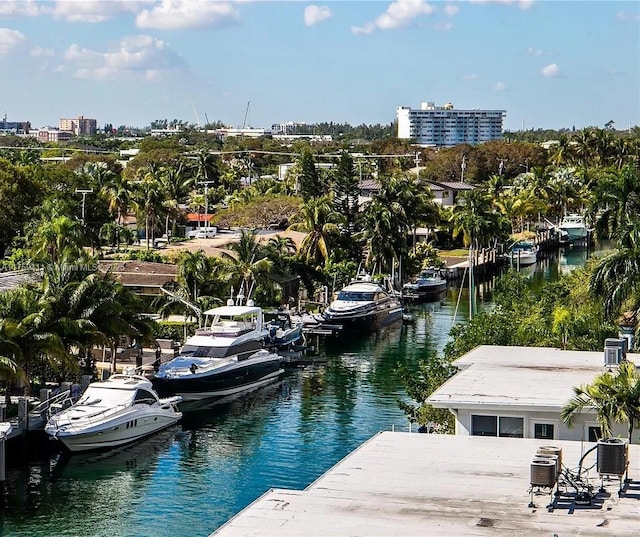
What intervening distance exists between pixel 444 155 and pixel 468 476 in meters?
147

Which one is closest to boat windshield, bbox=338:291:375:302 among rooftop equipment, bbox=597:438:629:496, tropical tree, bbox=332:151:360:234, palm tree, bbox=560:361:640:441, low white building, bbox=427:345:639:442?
tropical tree, bbox=332:151:360:234

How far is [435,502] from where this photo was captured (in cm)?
2111

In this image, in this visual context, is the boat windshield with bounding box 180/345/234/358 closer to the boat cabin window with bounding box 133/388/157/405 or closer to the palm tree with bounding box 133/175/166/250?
the boat cabin window with bounding box 133/388/157/405

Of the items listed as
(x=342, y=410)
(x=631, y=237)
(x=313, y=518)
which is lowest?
(x=342, y=410)

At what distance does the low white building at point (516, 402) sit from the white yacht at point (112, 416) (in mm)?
14813

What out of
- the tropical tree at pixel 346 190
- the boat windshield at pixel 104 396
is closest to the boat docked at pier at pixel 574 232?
the tropical tree at pixel 346 190

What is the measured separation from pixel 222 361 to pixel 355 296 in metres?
21.9

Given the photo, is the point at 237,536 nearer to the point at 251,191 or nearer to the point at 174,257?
the point at 174,257

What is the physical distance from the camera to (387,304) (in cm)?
7450

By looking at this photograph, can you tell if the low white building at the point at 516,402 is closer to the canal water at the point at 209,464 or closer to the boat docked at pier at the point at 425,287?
the canal water at the point at 209,464

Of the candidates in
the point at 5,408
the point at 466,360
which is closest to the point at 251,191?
the point at 5,408

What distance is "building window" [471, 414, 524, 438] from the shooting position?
2853 centimetres

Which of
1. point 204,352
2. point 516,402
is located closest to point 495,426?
point 516,402

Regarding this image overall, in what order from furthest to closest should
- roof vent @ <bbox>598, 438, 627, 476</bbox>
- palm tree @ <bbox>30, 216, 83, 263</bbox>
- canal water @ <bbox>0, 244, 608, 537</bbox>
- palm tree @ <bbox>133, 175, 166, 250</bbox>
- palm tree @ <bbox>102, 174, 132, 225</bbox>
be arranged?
palm tree @ <bbox>102, 174, 132, 225</bbox> → palm tree @ <bbox>133, 175, 166, 250</bbox> → palm tree @ <bbox>30, 216, 83, 263</bbox> → canal water @ <bbox>0, 244, 608, 537</bbox> → roof vent @ <bbox>598, 438, 627, 476</bbox>
